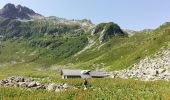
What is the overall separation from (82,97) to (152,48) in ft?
283

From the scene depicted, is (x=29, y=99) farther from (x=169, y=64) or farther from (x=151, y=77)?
(x=169, y=64)

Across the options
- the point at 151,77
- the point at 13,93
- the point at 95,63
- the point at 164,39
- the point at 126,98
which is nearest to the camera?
the point at 126,98

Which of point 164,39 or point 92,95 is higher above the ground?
point 164,39

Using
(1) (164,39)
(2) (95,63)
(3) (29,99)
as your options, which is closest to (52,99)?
(3) (29,99)

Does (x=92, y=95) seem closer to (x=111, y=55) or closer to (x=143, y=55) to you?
(x=143, y=55)

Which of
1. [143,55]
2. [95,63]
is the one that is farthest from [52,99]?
[95,63]

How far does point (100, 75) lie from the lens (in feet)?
304

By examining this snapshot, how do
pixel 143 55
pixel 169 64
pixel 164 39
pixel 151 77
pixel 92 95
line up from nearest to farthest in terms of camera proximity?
pixel 92 95 → pixel 151 77 → pixel 169 64 → pixel 143 55 → pixel 164 39

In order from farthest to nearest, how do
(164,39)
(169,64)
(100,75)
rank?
(164,39) < (100,75) < (169,64)

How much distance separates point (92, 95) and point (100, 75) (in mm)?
57436

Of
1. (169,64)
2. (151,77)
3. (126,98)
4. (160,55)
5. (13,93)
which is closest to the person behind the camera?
(126,98)

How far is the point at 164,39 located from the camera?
404 feet

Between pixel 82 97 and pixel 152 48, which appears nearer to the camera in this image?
pixel 82 97

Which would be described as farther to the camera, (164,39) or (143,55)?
(164,39)
